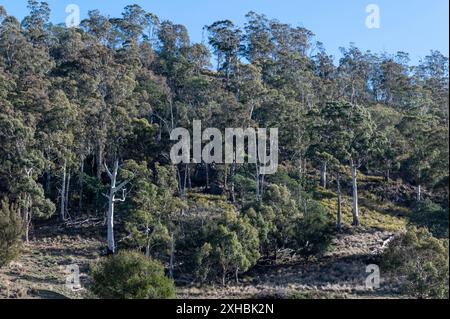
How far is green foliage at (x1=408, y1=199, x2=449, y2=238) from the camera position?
2900cm

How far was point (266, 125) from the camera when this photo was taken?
43.1 meters

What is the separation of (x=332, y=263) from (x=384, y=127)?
70.3 ft

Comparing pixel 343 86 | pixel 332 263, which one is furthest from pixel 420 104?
pixel 332 263

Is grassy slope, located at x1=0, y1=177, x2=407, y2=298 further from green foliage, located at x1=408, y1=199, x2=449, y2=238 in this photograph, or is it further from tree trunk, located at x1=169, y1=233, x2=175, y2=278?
green foliage, located at x1=408, y1=199, x2=449, y2=238

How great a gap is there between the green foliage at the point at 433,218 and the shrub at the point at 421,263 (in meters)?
3.68

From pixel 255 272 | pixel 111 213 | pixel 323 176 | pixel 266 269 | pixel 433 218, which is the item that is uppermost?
pixel 323 176

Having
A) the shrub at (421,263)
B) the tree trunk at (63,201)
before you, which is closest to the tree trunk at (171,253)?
the tree trunk at (63,201)

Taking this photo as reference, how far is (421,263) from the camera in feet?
78.6

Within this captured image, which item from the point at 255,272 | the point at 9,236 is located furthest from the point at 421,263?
the point at 9,236

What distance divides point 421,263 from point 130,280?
1202 centimetres

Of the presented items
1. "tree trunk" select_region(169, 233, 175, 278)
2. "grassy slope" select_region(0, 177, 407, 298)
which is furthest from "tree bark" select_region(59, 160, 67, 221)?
"tree trunk" select_region(169, 233, 175, 278)

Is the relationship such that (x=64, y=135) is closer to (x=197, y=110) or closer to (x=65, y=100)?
(x=65, y=100)

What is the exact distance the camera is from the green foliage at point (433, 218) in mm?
29000

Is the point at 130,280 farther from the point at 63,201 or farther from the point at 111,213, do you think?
the point at 63,201
